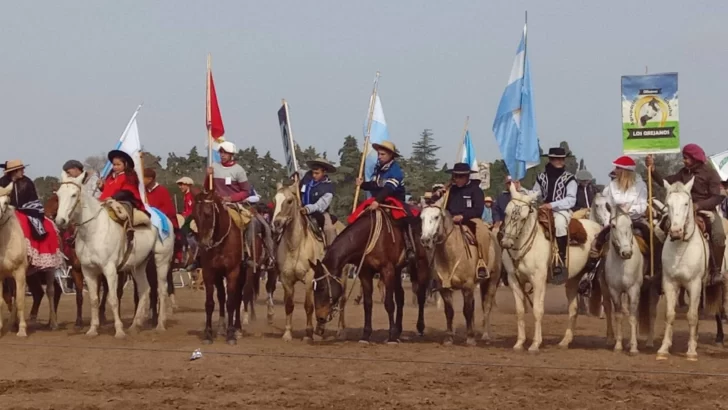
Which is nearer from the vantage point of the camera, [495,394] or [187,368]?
[495,394]

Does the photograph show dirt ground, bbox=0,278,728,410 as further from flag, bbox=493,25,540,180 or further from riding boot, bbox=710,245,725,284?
flag, bbox=493,25,540,180

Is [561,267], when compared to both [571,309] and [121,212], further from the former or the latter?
[121,212]

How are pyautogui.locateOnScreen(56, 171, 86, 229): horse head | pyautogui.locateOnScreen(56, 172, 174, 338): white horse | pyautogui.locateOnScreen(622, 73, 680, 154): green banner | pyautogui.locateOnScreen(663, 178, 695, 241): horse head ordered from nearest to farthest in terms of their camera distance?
pyautogui.locateOnScreen(663, 178, 695, 241): horse head → pyautogui.locateOnScreen(622, 73, 680, 154): green banner → pyautogui.locateOnScreen(56, 171, 86, 229): horse head → pyautogui.locateOnScreen(56, 172, 174, 338): white horse

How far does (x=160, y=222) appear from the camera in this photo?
719 inches

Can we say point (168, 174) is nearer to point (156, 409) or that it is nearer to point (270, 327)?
point (270, 327)

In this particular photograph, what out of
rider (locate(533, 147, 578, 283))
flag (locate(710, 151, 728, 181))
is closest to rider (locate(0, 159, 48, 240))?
rider (locate(533, 147, 578, 283))

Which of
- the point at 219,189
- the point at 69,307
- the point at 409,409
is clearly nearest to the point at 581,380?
the point at 409,409

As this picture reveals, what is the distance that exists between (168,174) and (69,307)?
107 feet

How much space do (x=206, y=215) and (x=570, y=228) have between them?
5.11 m

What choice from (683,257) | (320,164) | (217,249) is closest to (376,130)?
(320,164)

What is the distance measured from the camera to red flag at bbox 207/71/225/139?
1750 cm

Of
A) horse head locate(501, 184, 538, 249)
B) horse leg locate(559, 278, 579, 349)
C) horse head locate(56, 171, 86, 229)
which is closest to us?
horse head locate(501, 184, 538, 249)

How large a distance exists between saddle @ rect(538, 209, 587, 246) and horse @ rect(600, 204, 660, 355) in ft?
2.45

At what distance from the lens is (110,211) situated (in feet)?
55.7
